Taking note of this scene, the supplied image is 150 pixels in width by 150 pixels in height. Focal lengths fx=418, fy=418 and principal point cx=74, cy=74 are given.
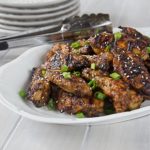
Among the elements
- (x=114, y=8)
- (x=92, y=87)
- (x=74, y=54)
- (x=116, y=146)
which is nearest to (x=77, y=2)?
(x=114, y=8)

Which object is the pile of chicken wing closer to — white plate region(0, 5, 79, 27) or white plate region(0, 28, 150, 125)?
white plate region(0, 28, 150, 125)

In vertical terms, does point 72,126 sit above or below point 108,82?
below

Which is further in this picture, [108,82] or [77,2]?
[77,2]

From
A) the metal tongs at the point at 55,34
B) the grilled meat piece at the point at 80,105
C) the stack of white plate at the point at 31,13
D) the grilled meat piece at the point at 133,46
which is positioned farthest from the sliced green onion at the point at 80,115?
the stack of white plate at the point at 31,13

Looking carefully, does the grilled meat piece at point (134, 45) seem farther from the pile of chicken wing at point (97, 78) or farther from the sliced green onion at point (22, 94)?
the sliced green onion at point (22, 94)

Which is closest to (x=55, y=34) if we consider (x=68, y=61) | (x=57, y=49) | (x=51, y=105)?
(x=57, y=49)

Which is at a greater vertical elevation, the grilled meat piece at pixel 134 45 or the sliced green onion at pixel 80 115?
the grilled meat piece at pixel 134 45

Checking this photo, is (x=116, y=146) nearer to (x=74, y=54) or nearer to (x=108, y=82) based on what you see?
(x=108, y=82)
